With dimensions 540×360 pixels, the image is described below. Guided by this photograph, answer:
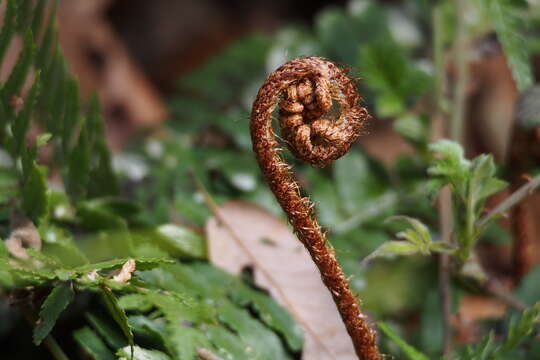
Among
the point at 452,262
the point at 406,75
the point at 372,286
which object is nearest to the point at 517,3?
the point at 406,75

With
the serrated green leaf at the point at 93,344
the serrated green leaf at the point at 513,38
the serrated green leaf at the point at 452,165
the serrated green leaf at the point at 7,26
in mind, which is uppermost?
the serrated green leaf at the point at 513,38

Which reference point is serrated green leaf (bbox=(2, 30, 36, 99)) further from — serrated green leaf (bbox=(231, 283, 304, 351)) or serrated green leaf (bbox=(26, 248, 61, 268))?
serrated green leaf (bbox=(231, 283, 304, 351))

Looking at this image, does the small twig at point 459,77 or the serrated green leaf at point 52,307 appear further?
the small twig at point 459,77

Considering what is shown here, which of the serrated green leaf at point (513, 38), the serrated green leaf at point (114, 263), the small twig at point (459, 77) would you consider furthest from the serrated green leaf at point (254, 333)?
the small twig at point (459, 77)

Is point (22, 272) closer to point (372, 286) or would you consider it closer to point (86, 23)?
point (372, 286)

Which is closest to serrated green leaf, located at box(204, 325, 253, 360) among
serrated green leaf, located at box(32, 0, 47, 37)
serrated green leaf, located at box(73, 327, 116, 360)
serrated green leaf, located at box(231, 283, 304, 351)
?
serrated green leaf, located at box(231, 283, 304, 351)

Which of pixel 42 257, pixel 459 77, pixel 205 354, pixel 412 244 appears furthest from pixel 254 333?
pixel 459 77

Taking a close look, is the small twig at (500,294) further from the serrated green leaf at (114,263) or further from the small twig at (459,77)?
the serrated green leaf at (114,263)
